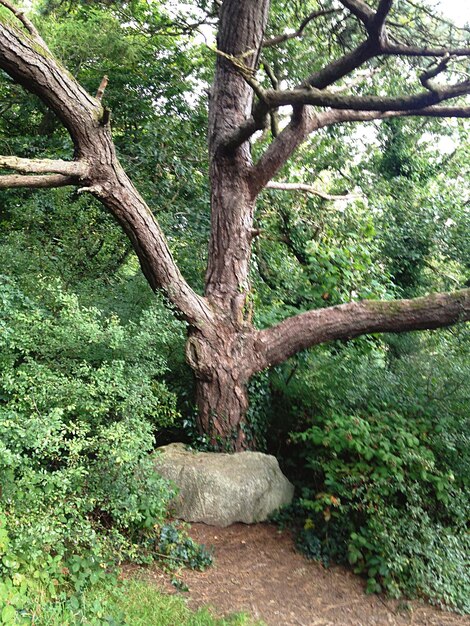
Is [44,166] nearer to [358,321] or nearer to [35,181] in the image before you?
[35,181]

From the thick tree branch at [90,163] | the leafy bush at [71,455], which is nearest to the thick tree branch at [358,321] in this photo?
the thick tree branch at [90,163]

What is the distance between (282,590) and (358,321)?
3.10m

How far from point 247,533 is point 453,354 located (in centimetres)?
372

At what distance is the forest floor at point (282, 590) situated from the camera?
14.9 ft

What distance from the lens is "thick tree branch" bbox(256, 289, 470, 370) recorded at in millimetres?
6262

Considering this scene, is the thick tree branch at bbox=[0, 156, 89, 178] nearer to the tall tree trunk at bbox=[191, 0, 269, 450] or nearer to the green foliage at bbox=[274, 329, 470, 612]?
the tall tree trunk at bbox=[191, 0, 269, 450]

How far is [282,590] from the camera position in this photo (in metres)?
4.90

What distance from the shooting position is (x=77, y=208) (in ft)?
25.2

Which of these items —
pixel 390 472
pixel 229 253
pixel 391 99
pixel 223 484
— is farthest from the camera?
pixel 229 253

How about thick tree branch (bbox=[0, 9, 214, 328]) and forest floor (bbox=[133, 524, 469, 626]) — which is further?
thick tree branch (bbox=[0, 9, 214, 328])

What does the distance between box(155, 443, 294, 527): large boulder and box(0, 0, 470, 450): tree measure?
1.85 feet

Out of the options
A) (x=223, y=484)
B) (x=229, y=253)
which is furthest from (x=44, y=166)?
(x=223, y=484)

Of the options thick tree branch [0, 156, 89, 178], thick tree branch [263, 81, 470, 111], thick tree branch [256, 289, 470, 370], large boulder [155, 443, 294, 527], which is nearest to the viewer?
thick tree branch [0, 156, 89, 178]

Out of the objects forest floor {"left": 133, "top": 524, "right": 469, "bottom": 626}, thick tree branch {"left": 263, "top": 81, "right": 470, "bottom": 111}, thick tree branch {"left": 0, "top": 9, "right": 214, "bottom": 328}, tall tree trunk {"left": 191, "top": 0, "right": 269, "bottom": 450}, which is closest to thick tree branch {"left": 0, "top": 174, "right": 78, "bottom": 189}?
thick tree branch {"left": 0, "top": 9, "right": 214, "bottom": 328}
